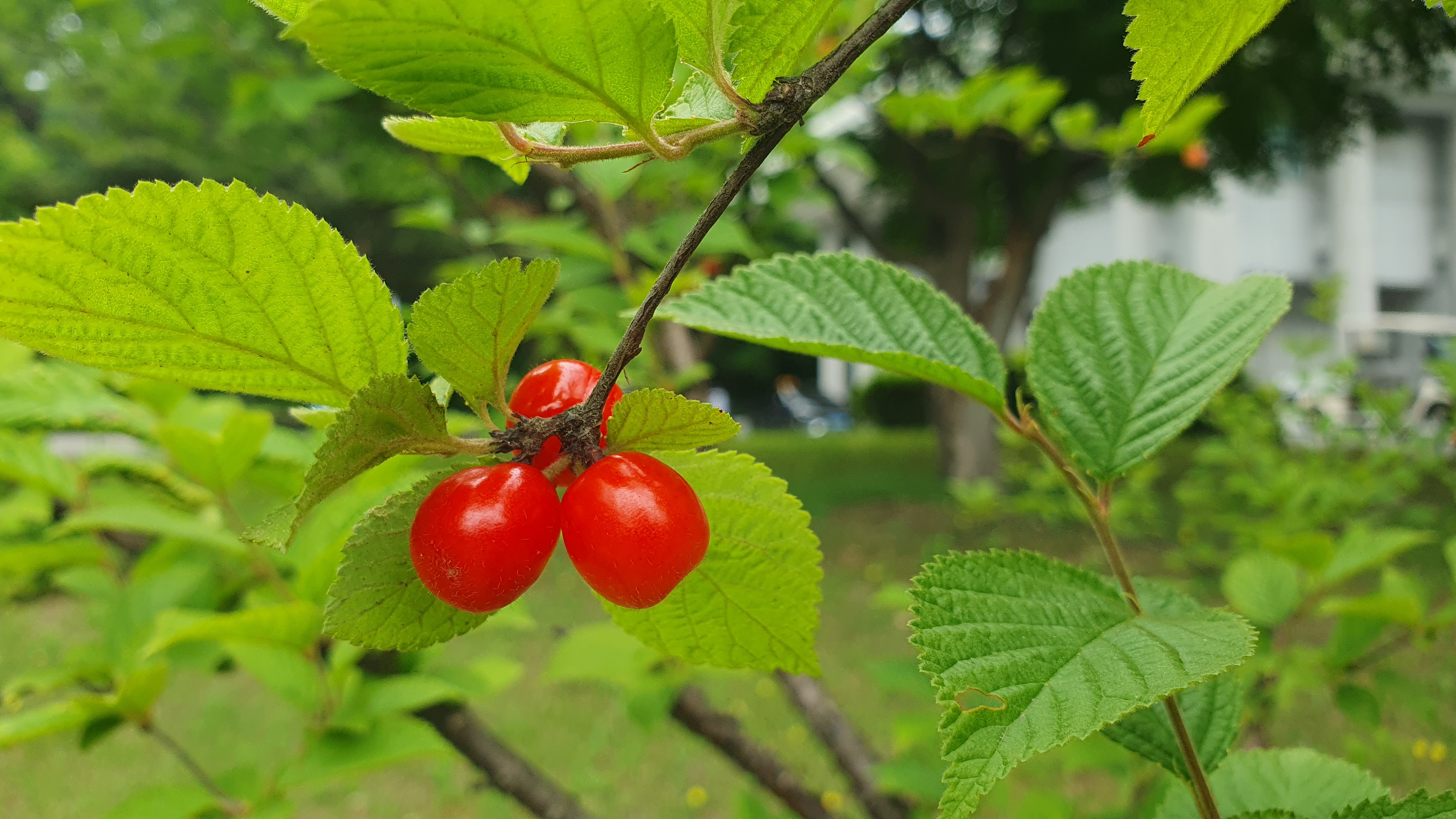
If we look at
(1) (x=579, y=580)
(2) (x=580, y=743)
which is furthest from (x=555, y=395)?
(1) (x=579, y=580)

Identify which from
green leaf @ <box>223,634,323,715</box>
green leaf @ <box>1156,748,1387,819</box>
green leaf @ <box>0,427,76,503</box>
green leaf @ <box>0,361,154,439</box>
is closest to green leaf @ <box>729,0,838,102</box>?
green leaf @ <box>1156,748,1387,819</box>

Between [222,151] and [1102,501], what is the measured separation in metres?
18.0

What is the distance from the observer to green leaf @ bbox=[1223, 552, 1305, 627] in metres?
1.63

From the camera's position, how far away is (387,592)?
0.55 m

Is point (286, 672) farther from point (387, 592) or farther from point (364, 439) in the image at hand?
point (364, 439)

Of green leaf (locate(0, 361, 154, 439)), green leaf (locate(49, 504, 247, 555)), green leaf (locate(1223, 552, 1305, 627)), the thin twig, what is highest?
green leaf (locate(0, 361, 154, 439))

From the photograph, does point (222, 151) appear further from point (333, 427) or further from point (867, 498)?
point (333, 427)

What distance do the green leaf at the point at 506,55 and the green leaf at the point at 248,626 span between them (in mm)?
890

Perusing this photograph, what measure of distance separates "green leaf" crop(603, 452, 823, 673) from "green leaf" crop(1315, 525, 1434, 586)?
1.52 meters

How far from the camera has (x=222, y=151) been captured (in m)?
15.5

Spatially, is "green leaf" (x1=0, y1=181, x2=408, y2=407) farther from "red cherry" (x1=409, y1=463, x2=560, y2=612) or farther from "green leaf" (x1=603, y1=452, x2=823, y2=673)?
"green leaf" (x1=603, y1=452, x2=823, y2=673)

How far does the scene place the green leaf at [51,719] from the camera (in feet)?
3.84

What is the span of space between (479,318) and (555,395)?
93mm

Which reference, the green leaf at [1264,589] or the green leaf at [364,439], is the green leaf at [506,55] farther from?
the green leaf at [1264,589]
